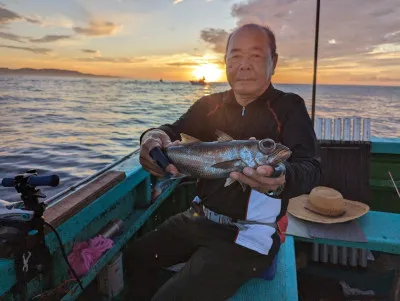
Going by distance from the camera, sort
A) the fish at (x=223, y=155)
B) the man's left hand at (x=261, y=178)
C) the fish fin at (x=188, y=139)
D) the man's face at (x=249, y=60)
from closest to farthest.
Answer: the man's left hand at (x=261, y=178) < the fish at (x=223, y=155) < the fish fin at (x=188, y=139) < the man's face at (x=249, y=60)

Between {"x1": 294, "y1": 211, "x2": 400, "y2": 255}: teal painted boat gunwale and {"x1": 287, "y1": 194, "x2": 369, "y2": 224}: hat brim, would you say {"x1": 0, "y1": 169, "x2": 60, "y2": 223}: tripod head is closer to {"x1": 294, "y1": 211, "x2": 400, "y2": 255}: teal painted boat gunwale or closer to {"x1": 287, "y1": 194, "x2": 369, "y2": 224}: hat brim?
{"x1": 294, "y1": 211, "x2": 400, "y2": 255}: teal painted boat gunwale

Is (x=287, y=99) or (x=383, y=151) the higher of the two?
(x=287, y=99)

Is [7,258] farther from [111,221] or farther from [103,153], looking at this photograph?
[103,153]

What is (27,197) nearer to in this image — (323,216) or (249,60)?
(249,60)

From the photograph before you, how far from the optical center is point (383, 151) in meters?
6.02

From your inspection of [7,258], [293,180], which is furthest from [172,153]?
[7,258]

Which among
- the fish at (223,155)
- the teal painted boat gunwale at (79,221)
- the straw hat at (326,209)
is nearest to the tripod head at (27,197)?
the teal painted boat gunwale at (79,221)

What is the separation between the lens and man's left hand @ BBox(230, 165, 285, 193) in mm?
2557

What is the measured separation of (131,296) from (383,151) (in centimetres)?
521

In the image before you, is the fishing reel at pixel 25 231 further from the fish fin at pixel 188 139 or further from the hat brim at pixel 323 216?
the hat brim at pixel 323 216

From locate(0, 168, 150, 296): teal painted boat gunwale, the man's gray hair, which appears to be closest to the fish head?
the man's gray hair

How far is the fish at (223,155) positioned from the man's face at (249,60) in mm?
827

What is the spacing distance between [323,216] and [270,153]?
2.65 meters

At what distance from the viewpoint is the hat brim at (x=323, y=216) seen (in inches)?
181
